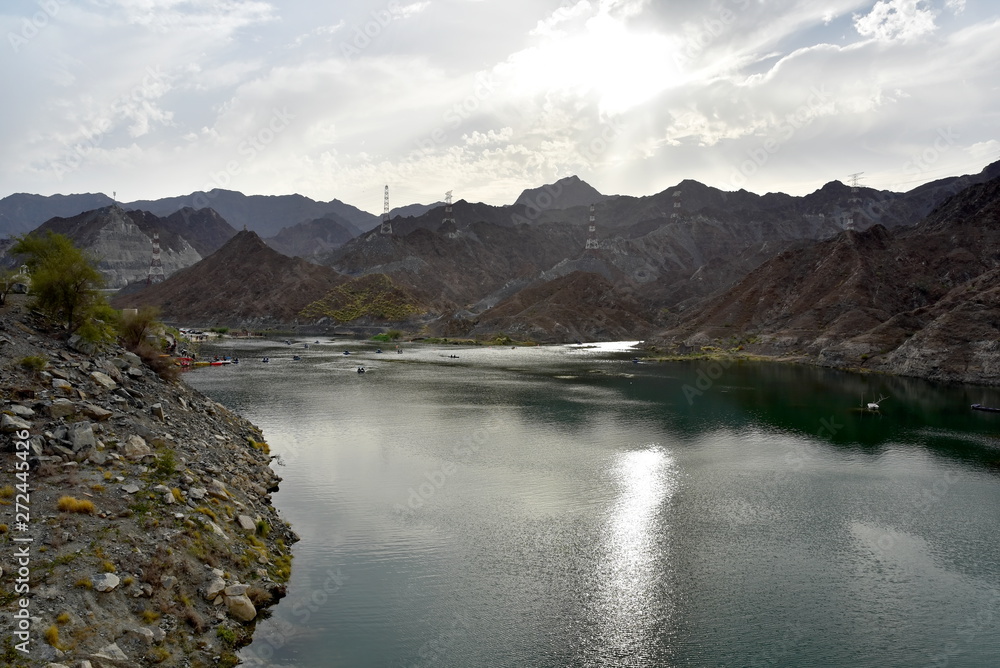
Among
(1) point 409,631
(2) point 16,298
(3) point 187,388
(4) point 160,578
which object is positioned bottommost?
(1) point 409,631

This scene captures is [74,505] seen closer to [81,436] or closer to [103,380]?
[81,436]

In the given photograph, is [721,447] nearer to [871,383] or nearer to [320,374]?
[871,383]

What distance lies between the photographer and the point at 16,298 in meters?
39.8

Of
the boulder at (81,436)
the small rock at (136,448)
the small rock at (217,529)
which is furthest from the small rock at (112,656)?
the small rock at (136,448)

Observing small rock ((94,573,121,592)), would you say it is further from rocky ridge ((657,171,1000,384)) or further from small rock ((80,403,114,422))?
rocky ridge ((657,171,1000,384))

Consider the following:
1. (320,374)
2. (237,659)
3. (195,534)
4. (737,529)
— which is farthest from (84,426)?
(320,374)

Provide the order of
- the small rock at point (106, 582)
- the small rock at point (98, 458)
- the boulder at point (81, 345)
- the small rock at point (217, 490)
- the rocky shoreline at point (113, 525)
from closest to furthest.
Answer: the rocky shoreline at point (113, 525)
the small rock at point (106, 582)
the small rock at point (98, 458)
the small rock at point (217, 490)
the boulder at point (81, 345)

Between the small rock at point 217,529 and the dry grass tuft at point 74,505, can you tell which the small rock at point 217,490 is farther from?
the dry grass tuft at point 74,505

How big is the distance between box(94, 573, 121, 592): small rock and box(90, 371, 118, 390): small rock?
17339 millimetres

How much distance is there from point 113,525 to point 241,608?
596 centimetres

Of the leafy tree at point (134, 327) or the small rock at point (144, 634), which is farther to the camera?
the leafy tree at point (134, 327)

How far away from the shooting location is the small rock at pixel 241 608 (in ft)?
79.5

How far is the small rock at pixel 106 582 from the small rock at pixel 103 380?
17.3 meters

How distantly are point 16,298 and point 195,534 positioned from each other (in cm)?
2555
